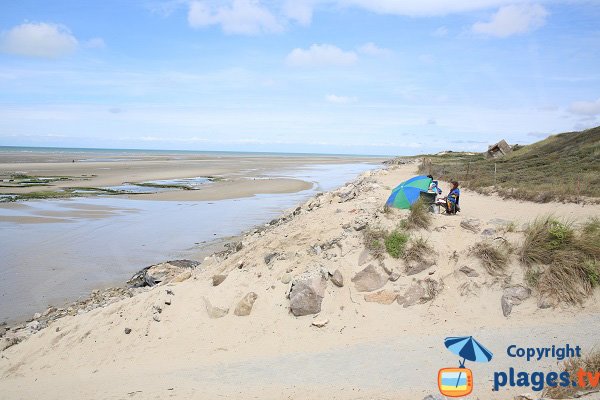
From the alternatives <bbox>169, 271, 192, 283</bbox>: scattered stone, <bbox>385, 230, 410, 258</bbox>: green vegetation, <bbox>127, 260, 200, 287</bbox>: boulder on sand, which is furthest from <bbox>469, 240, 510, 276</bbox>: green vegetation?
<bbox>127, 260, 200, 287</bbox>: boulder on sand

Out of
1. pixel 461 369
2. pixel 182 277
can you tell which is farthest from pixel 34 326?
pixel 461 369

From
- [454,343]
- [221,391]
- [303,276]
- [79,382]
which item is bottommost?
[79,382]

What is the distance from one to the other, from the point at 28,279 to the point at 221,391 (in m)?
8.70

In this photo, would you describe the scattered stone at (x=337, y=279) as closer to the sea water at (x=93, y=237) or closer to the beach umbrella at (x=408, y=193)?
the beach umbrella at (x=408, y=193)

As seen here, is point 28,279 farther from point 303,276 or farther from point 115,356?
point 303,276

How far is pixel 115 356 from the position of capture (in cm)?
712

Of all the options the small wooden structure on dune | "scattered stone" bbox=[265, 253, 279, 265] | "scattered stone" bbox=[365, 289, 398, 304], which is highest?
the small wooden structure on dune

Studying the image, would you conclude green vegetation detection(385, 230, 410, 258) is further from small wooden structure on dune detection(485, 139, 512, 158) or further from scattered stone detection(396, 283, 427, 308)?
small wooden structure on dune detection(485, 139, 512, 158)

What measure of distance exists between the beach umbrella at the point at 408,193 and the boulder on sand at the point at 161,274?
519cm

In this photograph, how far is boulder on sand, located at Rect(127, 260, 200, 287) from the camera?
34.0 feet

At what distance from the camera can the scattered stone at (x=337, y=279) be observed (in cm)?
764

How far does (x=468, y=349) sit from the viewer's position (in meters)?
5.92

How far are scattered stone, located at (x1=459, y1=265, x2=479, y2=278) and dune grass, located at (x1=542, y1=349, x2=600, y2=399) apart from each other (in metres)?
2.24

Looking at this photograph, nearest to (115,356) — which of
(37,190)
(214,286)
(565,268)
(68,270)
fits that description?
(214,286)
